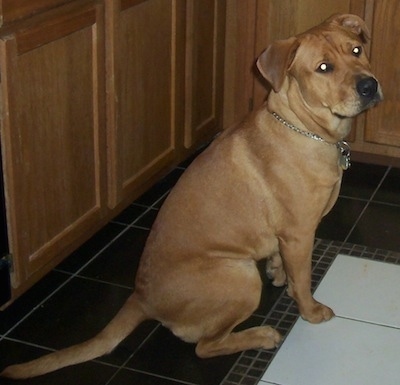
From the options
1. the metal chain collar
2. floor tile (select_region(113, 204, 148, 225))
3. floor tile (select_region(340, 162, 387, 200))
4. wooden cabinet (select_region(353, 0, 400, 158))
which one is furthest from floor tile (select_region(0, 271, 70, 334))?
wooden cabinet (select_region(353, 0, 400, 158))

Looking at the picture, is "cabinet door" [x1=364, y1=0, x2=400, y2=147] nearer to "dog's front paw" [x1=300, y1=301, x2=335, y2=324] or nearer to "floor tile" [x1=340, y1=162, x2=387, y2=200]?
"floor tile" [x1=340, y1=162, x2=387, y2=200]

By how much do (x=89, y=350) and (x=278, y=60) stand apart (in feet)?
3.20

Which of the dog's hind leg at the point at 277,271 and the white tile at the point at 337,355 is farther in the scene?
the dog's hind leg at the point at 277,271

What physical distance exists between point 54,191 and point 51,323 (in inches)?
16.8

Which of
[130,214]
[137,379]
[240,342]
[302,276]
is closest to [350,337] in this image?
[302,276]

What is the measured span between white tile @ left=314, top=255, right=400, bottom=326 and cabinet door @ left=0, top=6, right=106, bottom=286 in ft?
2.91

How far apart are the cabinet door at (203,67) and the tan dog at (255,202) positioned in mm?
1059

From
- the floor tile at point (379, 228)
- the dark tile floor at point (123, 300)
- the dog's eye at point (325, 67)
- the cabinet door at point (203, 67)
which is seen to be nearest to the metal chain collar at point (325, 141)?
the dog's eye at point (325, 67)

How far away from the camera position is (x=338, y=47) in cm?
261

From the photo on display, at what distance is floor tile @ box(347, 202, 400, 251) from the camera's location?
11.2 ft

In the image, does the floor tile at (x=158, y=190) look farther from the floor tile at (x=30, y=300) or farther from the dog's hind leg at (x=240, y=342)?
the dog's hind leg at (x=240, y=342)

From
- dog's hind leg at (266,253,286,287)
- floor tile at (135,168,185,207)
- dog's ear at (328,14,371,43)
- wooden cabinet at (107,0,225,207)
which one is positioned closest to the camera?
dog's ear at (328,14,371,43)

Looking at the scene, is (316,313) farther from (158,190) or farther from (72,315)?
(158,190)

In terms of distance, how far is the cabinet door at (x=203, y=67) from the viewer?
3764 mm
